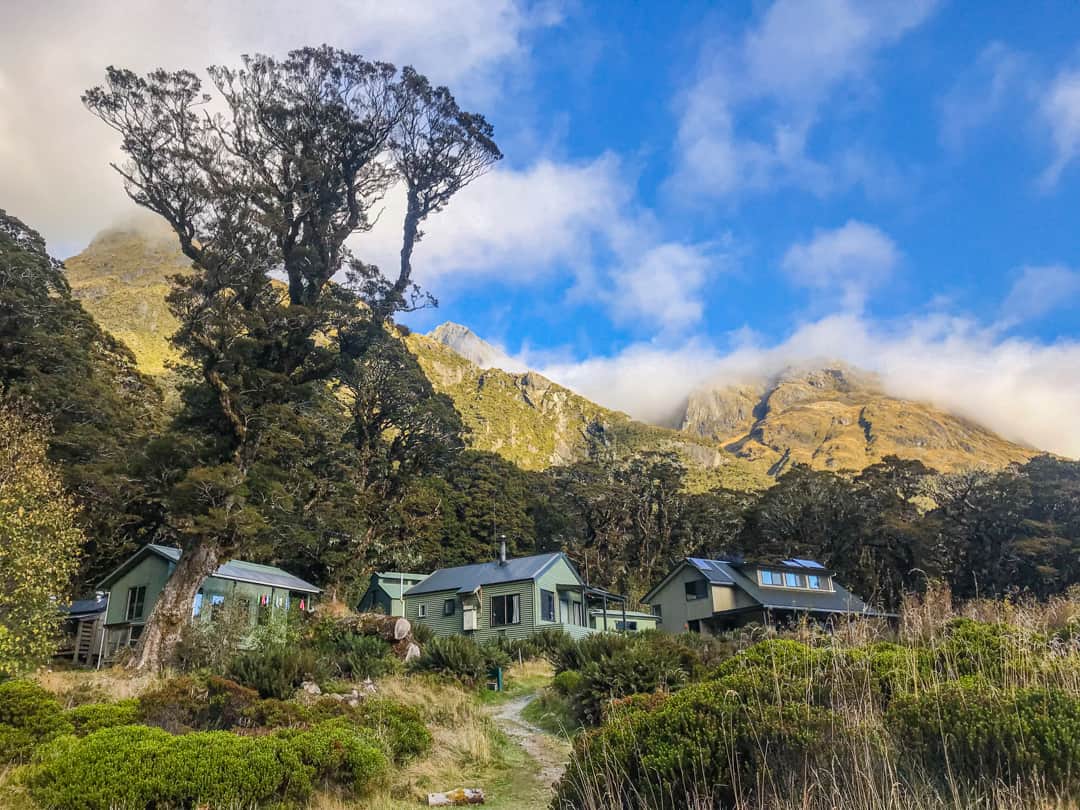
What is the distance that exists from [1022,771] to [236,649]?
18.1 metres

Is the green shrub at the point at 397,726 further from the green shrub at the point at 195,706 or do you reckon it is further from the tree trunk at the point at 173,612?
the tree trunk at the point at 173,612

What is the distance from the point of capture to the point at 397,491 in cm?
4525

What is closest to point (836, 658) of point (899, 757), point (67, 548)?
point (899, 757)

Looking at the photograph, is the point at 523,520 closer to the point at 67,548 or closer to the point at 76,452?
the point at 76,452

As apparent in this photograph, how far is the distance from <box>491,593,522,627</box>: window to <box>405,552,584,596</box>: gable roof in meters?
0.77

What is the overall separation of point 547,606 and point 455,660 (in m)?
15.4

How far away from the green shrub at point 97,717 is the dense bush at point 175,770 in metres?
1.40

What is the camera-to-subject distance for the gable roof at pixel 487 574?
3400 cm

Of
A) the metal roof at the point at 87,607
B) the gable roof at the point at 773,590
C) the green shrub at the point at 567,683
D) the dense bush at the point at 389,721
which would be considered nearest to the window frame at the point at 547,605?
the gable roof at the point at 773,590

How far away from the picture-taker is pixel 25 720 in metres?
9.59

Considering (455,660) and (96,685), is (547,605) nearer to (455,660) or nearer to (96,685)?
(455,660)

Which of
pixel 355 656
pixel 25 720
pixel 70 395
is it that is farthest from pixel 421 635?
pixel 70 395

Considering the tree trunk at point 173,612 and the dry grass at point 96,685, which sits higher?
the tree trunk at point 173,612

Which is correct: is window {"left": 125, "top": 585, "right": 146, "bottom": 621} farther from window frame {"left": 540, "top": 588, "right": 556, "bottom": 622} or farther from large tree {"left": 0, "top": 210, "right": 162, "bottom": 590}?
window frame {"left": 540, "top": 588, "right": 556, "bottom": 622}
